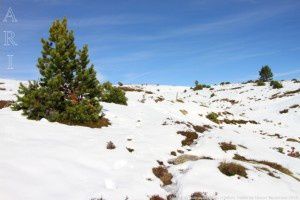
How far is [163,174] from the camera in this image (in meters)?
16.2

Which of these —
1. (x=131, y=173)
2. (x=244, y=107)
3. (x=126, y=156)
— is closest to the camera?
(x=131, y=173)

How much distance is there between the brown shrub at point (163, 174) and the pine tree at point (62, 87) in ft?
32.3

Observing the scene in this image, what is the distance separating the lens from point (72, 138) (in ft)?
66.1

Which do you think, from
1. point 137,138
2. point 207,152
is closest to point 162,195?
point 207,152

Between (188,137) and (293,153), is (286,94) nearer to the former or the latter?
(293,153)

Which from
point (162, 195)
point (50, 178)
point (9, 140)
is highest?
point (9, 140)

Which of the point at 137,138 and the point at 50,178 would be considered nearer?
the point at 50,178

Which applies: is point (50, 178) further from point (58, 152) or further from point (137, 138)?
point (137, 138)

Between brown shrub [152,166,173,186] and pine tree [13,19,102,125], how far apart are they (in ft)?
32.3

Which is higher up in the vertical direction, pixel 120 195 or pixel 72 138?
pixel 72 138

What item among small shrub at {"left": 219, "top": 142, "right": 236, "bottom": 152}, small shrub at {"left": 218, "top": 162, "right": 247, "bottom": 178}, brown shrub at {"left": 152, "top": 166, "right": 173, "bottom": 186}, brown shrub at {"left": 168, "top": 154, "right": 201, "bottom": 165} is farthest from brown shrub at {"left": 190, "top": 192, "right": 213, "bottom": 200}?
small shrub at {"left": 219, "top": 142, "right": 236, "bottom": 152}

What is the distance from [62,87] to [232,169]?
15.1 meters

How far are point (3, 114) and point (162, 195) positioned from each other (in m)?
15.3

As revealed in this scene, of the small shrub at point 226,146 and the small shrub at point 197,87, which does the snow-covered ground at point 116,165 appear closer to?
the small shrub at point 226,146
